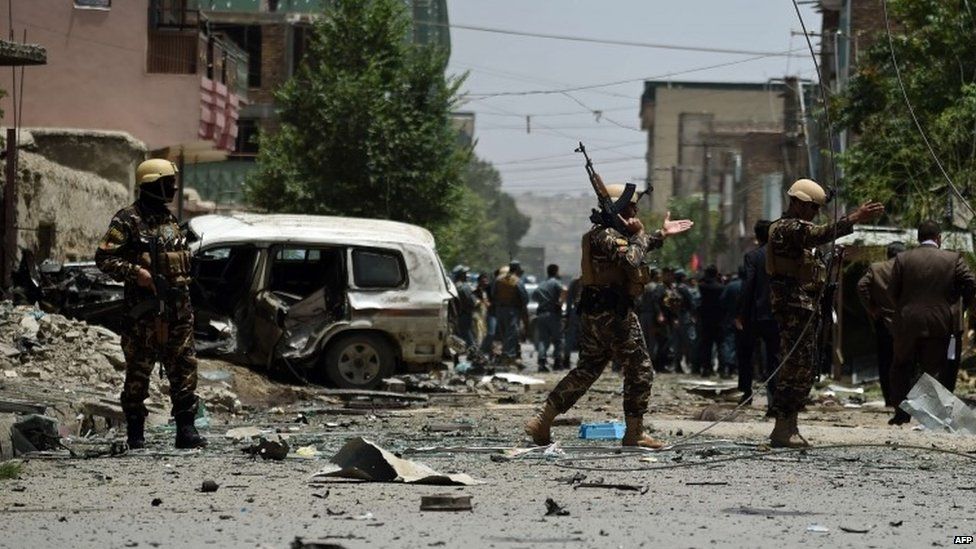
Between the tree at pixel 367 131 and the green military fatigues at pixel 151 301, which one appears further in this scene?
the tree at pixel 367 131

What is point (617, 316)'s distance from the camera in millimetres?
11023

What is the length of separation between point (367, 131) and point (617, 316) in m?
28.0

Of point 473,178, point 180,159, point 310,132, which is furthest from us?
point 473,178

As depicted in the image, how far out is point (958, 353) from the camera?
1472 cm

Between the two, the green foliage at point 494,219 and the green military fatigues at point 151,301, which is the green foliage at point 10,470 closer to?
the green military fatigues at point 151,301

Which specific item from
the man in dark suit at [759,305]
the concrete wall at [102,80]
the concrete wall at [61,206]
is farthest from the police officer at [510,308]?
the man in dark suit at [759,305]

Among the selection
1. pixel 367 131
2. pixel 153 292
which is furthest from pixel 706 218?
pixel 153 292

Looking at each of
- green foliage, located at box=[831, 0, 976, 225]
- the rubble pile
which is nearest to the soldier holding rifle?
the rubble pile

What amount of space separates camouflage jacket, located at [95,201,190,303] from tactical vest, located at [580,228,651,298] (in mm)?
2383

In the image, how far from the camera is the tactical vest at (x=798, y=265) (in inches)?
438

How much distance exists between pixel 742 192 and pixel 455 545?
3211 inches

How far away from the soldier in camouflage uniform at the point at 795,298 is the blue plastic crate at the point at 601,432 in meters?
1.25

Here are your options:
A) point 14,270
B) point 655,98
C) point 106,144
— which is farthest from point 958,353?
point 655,98

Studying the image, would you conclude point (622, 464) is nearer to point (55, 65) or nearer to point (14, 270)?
point (14, 270)
